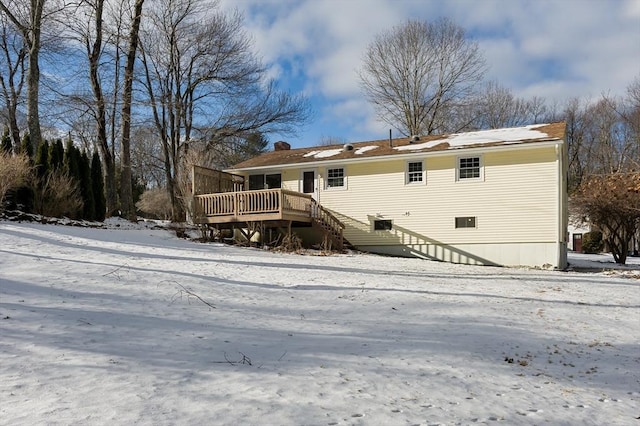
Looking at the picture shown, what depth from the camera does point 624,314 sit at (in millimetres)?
8391

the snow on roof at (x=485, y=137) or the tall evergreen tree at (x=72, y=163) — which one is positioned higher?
the snow on roof at (x=485, y=137)

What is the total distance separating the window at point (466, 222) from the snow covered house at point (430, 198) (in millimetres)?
36

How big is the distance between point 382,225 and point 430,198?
2236 mm

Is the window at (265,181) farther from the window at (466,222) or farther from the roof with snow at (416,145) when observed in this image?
the window at (466,222)

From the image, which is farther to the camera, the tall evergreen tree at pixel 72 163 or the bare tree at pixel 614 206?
the bare tree at pixel 614 206

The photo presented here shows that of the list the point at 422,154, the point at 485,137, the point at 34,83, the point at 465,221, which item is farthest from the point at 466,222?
the point at 34,83

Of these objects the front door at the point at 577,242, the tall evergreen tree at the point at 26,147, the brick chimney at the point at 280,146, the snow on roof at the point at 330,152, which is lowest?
the front door at the point at 577,242

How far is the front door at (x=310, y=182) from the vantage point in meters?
20.1

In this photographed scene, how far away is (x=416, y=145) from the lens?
19.6m

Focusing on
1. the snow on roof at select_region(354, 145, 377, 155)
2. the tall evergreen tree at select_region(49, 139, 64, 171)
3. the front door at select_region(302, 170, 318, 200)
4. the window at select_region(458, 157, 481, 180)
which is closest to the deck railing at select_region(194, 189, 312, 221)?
the front door at select_region(302, 170, 318, 200)

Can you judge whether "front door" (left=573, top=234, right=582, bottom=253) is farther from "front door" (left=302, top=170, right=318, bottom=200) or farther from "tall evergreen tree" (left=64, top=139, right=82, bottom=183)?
"tall evergreen tree" (left=64, top=139, right=82, bottom=183)

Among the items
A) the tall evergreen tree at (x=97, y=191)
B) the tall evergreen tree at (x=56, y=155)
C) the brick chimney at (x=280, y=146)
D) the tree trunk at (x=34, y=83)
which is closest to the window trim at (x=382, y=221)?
the brick chimney at (x=280, y=146)

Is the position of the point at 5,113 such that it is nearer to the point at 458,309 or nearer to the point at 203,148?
the point at 203,148

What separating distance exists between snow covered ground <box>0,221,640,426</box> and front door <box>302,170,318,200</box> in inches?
402
